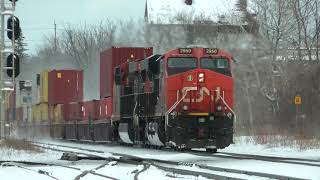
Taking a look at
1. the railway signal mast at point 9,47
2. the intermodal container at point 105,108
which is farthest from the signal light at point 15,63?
the intermodal container at point 105,108

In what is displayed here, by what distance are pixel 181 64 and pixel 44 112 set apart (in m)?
24.3

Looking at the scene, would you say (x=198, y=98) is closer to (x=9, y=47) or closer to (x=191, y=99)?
(x=191, y=99)

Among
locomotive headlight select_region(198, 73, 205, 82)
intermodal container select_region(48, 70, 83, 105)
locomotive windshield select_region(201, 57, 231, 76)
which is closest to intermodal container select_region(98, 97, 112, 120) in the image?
locomotive windshield select_region(201, 57, 231, 76)

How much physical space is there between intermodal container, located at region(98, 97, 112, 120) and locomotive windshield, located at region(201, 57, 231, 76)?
8.92 meters

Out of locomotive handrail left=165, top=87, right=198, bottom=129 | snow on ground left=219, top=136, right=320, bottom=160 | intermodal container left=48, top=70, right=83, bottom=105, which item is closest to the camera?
snow on ground left=219, top=136, right=320, bottom=160

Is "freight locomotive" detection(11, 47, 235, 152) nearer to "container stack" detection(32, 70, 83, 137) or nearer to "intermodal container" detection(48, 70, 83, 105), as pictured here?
"container stack" detection(32, 70, 83, 137)

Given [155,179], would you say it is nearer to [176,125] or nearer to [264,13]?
[176,125]

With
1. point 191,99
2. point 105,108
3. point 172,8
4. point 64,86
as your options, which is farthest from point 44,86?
point 172,8

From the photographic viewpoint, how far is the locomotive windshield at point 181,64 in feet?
76.0

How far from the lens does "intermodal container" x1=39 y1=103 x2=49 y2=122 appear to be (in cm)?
4491

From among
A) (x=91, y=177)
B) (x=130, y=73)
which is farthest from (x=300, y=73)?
(x=91, y=177)

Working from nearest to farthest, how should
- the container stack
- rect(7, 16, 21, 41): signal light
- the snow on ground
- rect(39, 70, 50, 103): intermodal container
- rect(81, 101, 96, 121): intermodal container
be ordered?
1. the snow on ground
2. rect(7, 16, 21, 41): signal light
3. rect(81, 101, 96, 121): intermodal container
4. the container stack
5. rect(39, 70, 50, 103): intermodal container

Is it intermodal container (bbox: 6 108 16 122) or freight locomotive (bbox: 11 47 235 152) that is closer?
freight locomotive (bbox: 11 47 235 152)

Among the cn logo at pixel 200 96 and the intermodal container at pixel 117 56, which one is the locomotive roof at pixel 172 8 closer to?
the intermodal container at pixel 117 56
